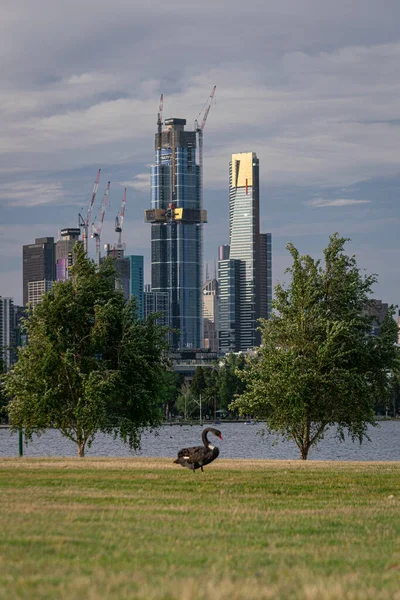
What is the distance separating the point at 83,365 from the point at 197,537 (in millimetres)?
29806

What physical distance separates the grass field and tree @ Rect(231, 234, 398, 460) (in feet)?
63.1

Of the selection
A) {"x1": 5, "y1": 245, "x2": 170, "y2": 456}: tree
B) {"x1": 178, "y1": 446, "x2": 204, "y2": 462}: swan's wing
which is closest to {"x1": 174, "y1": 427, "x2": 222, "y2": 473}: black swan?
{"x1": 178, "y1": 446, "x2": 204, "y2": 462}: swan's wing

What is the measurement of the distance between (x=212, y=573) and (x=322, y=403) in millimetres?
34712

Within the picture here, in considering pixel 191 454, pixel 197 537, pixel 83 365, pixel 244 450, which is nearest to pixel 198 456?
pixel 191 454

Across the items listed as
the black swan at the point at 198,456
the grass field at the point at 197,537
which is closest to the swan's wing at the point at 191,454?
the black swan at the point at 198,456

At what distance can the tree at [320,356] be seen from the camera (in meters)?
44.7

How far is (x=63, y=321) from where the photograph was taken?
1734 inches

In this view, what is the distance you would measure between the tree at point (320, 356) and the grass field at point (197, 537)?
19.2 meters

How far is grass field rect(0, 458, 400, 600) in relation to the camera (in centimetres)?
1073

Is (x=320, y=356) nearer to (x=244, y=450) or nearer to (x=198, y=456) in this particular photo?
(x=198, y=456)

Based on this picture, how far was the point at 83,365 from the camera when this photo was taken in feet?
145

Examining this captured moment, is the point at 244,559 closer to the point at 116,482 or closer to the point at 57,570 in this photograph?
the point at 57,570

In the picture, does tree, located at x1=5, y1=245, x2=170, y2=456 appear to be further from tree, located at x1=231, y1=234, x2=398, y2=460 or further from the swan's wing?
the swan's wing

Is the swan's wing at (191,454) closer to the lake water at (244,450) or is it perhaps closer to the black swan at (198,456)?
the black swan at (198,456)
